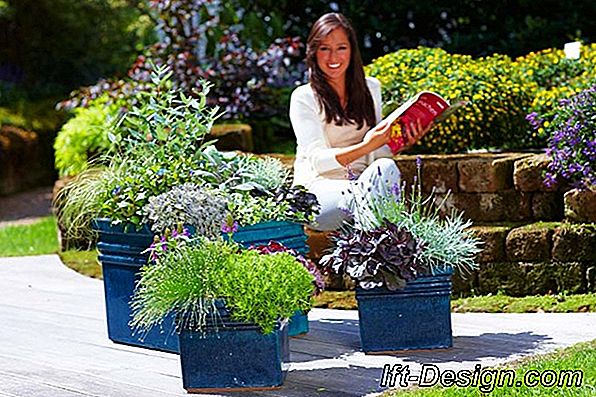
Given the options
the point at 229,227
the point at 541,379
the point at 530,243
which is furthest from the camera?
the point at 530,243

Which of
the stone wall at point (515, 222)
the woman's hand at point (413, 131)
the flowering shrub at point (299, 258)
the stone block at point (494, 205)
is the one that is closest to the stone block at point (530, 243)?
the stone wall at point (515, 222)

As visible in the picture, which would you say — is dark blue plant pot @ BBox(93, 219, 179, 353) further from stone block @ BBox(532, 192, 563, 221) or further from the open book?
stone block @ BBox(532, 192, 563, 221)

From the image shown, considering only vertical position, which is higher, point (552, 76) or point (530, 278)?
point (552, 76)

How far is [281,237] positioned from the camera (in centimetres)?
460

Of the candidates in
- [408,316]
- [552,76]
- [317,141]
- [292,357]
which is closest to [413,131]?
[317,141]

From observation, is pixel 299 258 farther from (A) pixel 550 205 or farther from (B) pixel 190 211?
(A) pixel 550 205

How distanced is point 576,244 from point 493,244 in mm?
385

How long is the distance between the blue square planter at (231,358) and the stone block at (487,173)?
2.04 meters

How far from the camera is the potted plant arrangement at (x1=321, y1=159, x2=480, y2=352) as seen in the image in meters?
4.28

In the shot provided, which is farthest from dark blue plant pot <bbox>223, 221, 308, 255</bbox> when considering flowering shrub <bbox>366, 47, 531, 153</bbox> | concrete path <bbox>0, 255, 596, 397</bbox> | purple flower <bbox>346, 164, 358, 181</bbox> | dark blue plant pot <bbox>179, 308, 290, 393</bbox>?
flowering shrub <bbox>366, 47, 531, 153</bbox>

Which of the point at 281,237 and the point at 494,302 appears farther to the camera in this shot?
the point at 494,302

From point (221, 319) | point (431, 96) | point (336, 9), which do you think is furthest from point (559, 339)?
point (336, 9)

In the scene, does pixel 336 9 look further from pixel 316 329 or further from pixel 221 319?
pixel 221 319

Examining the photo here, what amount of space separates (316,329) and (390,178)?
73 cm
